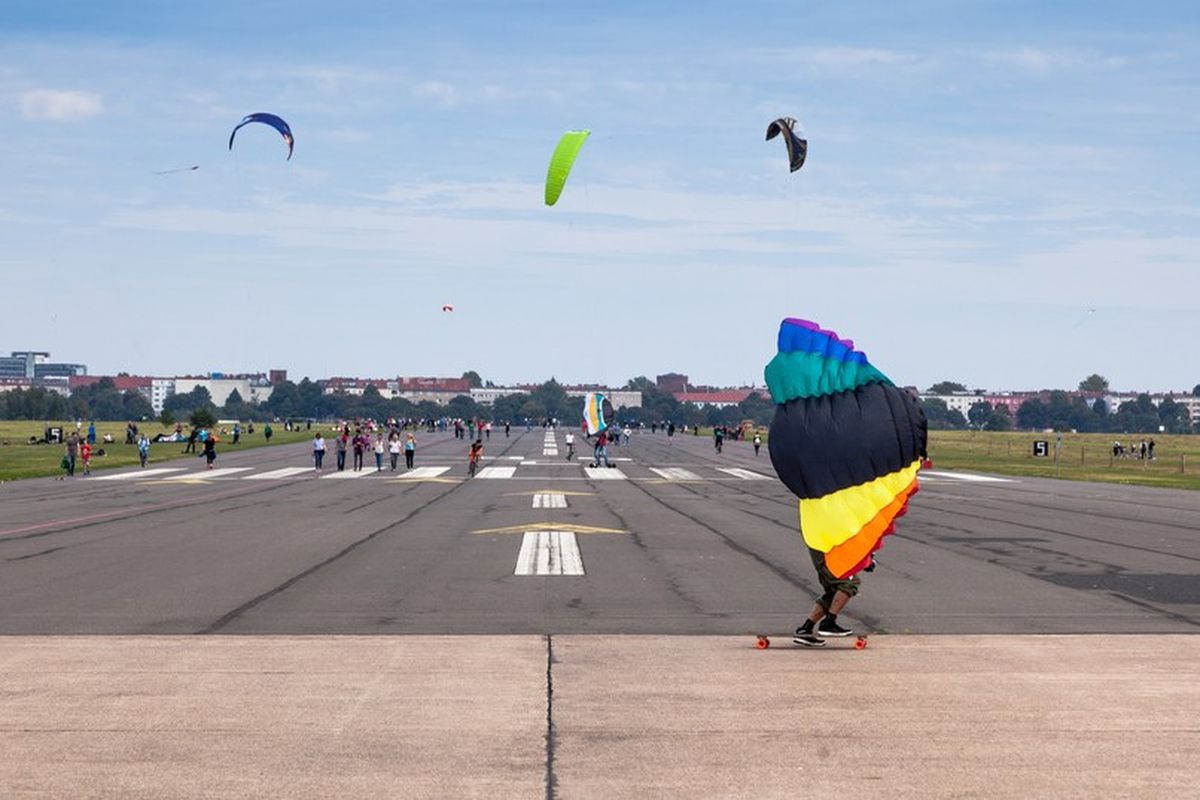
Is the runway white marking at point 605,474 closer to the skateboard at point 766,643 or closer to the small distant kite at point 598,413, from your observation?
the small distant kite at point 598,413

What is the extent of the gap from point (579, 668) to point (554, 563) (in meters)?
9.64

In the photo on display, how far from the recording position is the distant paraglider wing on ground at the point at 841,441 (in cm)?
1241

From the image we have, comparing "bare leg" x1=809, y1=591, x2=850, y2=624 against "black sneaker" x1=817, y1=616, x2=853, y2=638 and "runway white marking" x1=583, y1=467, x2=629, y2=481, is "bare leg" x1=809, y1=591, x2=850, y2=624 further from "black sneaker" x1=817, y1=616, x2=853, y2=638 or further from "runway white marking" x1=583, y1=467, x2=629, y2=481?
"runway white marking" x1=583, y1=467, x2=629, y2=481

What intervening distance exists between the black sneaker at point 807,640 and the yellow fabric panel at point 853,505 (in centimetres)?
120

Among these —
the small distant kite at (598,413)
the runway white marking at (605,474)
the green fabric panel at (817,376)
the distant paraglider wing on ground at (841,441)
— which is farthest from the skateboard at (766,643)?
the small distant kite at (598,413)

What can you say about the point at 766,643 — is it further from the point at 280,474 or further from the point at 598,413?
the point at 598,413

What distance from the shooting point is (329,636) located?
1418 cm

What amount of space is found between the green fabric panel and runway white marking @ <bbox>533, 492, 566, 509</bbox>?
23.5m

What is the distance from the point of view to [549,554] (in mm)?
23328

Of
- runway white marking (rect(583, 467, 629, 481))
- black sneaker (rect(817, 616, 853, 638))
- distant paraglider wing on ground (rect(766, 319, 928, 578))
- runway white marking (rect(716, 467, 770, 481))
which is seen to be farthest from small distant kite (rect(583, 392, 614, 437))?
distant paraglider wing on ground (rect(766, 319, 928, 578))

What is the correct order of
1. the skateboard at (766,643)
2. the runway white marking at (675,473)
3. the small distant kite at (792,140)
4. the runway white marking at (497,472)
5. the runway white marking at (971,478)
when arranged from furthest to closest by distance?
the runway white marking at (675,473) → the runway white marking at (497,472) → the runway white marking at (971,478) → the small distant kite at (792,140) → the skateboard at (766,643)

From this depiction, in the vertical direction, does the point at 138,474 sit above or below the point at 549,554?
below

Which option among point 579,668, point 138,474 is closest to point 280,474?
point 138,474

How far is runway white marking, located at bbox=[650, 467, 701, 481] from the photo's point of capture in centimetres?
5528
